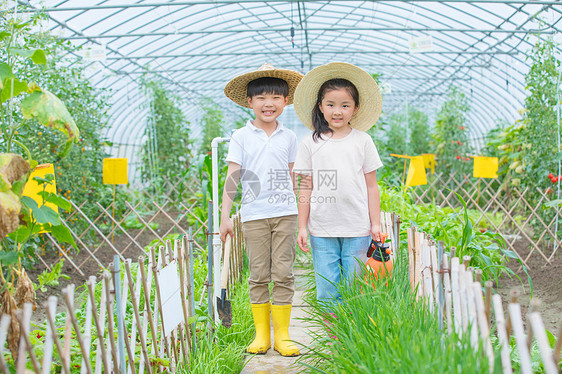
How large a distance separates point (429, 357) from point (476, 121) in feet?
49.3

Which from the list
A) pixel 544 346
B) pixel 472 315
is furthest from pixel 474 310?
pixel 544 346

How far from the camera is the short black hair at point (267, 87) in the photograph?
2231 millimetres

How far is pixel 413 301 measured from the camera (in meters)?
1.73

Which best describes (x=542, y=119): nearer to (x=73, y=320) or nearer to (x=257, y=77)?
(x=257, y=77)

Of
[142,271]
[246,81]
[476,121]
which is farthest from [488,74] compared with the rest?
[142,271]

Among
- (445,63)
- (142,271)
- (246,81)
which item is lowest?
(142,271)

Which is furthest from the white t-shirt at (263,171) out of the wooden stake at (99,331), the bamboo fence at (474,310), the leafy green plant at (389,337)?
the wooden stake at (99,331)

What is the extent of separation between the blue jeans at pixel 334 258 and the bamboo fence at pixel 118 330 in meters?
0.55

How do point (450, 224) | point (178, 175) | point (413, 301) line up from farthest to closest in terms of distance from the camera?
point (178, 175), point (450, 224), point (413, 301)

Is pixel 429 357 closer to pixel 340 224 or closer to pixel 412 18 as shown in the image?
pixel 340 224

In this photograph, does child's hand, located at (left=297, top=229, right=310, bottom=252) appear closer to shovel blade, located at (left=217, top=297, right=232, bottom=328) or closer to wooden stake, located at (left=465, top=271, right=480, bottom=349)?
shovel blade, located at (left=217, top=297, right=232, bottom=328)

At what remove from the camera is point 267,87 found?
7.32 ft

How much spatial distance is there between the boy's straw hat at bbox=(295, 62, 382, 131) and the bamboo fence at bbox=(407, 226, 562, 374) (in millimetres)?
609

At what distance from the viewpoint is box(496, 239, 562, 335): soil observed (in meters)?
2.95
